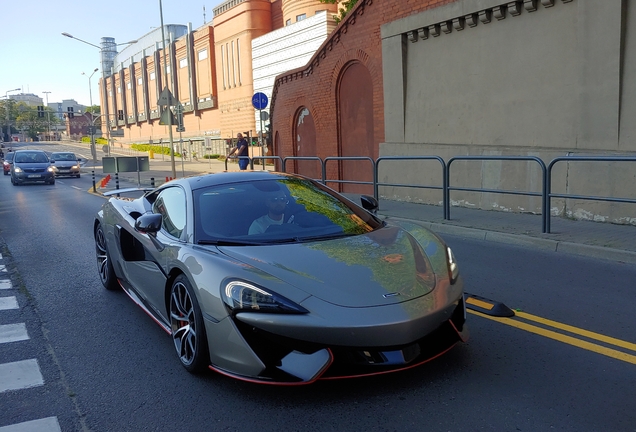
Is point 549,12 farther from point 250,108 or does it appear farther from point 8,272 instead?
point 250,108

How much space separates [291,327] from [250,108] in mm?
47135

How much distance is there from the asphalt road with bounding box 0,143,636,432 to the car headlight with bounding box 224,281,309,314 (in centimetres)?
58

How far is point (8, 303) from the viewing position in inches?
250

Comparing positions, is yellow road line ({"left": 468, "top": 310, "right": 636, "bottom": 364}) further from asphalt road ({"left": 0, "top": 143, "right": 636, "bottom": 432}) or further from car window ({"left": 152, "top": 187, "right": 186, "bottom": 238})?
car window ({"left": 152, "top": 187, "right": 186, "bottom": 238})

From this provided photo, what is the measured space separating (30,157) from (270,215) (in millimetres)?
28406

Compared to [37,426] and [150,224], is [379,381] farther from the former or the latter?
[150,224]

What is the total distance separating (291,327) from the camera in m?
3.36

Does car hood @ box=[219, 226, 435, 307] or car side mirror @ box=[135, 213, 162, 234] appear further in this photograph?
car side mirror @ box=[135, 213, 162, 234]

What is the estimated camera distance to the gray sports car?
338 centimetres

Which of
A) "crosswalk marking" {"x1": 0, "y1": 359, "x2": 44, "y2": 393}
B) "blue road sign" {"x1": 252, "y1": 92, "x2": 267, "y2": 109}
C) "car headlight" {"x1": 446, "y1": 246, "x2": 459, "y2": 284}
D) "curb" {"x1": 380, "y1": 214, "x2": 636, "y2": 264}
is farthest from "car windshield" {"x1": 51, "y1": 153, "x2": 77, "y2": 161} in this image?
"car headlight" {"x1": 446, "y1": 246, "x2": 459, "y2": 284}

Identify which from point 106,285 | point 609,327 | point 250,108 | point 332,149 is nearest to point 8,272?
point 106,285

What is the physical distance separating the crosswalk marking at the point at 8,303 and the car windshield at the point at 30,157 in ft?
81.7

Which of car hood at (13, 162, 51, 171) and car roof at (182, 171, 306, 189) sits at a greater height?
car roof at (182, 171, 306, 189)

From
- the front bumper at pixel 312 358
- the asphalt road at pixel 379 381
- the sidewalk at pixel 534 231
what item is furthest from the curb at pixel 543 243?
the front bumper at pixel 312 358
